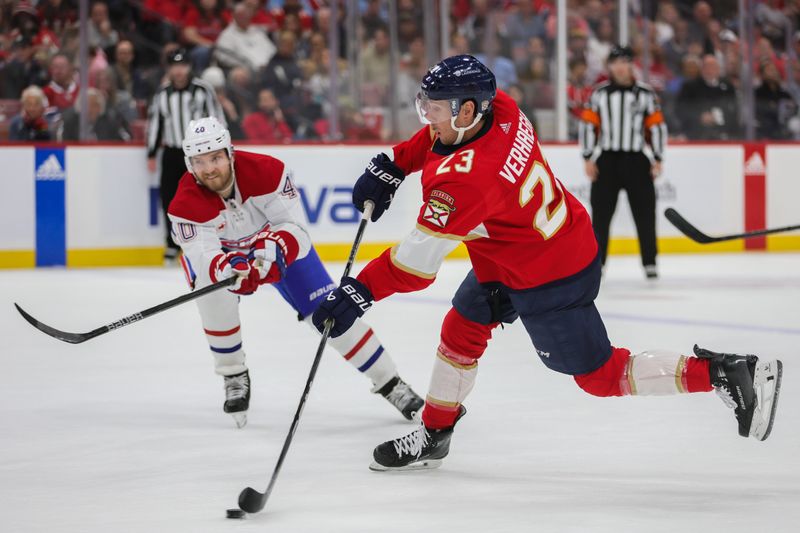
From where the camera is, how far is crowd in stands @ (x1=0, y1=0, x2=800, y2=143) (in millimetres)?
8656

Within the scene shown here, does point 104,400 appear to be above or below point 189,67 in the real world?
below

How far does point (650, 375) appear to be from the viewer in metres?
2.94

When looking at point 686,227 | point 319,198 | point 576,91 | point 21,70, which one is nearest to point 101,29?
point 21,70

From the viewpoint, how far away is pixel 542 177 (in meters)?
2.85

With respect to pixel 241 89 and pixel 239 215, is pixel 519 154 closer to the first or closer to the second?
pixel 239 215

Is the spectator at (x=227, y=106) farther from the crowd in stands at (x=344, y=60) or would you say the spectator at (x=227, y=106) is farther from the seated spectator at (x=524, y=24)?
the seated spectator at (x=524, y=24)

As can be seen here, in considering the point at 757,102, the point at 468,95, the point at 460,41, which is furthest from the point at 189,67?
the point at 468,95

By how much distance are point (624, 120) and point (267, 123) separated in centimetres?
286

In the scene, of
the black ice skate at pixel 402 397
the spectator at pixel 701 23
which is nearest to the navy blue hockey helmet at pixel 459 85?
the black ice skate at pixel 402 397

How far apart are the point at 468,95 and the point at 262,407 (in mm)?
1549

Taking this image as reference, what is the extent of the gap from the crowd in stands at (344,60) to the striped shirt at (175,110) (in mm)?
303

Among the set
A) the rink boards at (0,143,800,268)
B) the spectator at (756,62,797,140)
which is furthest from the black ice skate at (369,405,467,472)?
the spectator at (756,62,797,140)

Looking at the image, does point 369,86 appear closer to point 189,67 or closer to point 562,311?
point 189,67

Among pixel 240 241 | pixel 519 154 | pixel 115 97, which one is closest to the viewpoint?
pixel 519 154
